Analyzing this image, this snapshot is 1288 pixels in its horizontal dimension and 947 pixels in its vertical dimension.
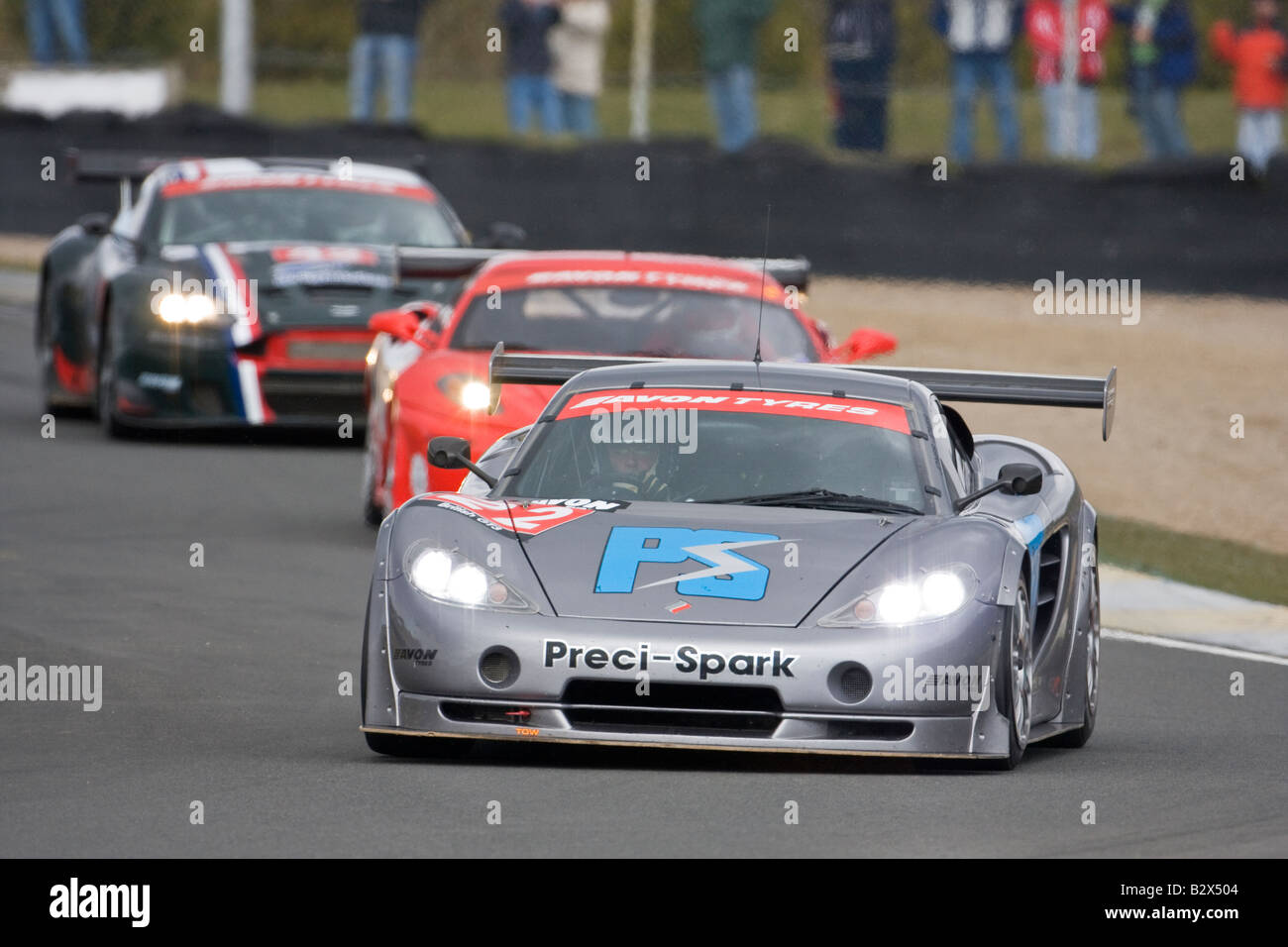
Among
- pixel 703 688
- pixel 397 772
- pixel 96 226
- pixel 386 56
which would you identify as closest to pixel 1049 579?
pixel 703 688

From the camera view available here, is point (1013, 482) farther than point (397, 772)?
Yes

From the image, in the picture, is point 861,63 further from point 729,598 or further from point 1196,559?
point 729,598

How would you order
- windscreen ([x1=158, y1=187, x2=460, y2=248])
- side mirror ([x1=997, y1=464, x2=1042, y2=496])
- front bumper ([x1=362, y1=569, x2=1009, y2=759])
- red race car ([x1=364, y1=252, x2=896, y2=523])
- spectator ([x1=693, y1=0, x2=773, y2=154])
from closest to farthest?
1. front bumper ([x1=362, y1=569, x2=1009, y2=759])
2. side mirror ([x1=997, y1=464, x2=1042, y2=496])
3. red race car ([x1=364, y1=252, x2=896, y2=523])
4. windscreen ([x1=158, y1=187, x2=460, y2=248])
5. spectator ([x1=693, y1=0, x2=773, y2=154])

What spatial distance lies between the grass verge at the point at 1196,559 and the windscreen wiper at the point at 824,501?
4.66 meters

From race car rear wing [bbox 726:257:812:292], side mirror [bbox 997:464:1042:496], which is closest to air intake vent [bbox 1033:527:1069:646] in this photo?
side mirror [bbox 997:464:1042:496]

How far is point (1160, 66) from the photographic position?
84.5 ft

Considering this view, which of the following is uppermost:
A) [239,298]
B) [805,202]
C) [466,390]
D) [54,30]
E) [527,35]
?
[466,390]

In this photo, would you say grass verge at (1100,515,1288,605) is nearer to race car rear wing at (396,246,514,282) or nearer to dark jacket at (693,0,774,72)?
race car rear wing at (396,246,514,282)

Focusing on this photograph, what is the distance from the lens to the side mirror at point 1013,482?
8219mm

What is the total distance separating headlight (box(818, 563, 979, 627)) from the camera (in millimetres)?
7449

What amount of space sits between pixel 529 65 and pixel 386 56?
4.26ft

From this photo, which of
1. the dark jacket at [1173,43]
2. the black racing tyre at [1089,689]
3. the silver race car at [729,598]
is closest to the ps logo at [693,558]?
the silver race car at [729,598]

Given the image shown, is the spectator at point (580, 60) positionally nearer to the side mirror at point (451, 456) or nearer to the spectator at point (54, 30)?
the spectator at point (54, 30)

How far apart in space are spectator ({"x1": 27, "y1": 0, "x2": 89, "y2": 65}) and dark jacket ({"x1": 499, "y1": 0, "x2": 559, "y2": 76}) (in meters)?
5.39
